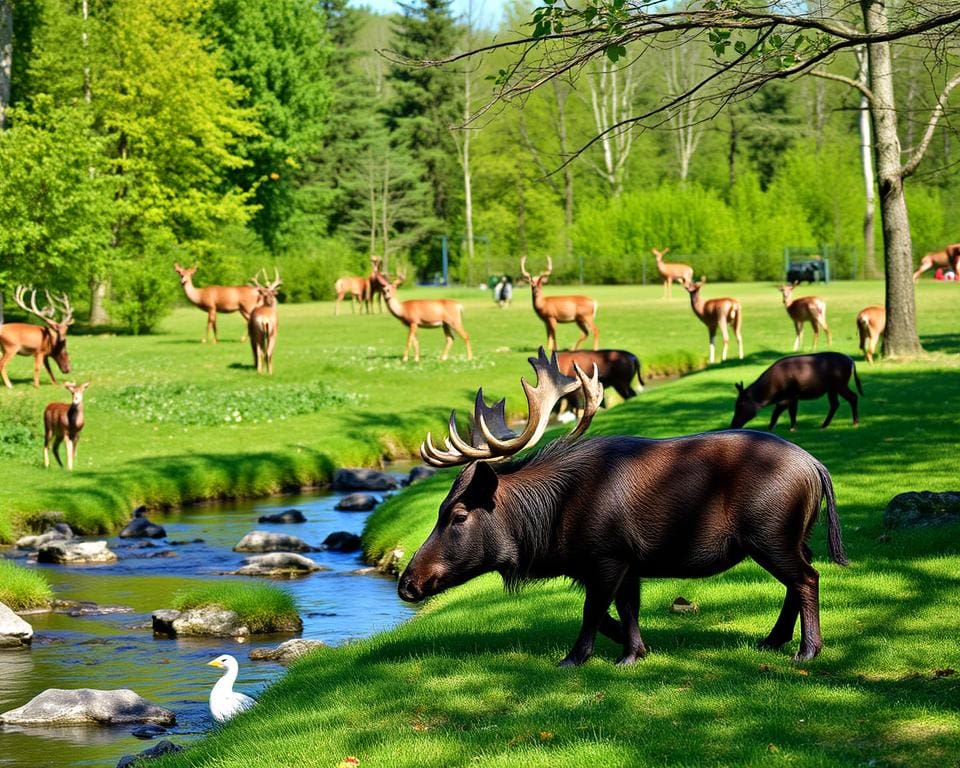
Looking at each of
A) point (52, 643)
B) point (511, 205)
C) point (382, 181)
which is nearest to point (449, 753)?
point (52, 643)

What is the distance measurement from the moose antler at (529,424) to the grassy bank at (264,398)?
40.6 feet

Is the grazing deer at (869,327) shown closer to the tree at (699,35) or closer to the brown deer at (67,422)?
the brown deer at (67,422)

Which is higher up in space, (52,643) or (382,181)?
(382,181)

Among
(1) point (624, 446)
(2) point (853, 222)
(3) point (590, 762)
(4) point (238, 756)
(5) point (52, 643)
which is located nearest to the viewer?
(3) point (590, 762)

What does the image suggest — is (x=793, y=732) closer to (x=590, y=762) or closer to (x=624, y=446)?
(x=590, y=762)

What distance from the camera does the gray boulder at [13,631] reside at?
13.6 meters

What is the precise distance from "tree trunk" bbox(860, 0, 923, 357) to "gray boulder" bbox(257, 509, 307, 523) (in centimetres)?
1292

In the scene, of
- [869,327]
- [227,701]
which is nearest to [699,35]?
[227,701]

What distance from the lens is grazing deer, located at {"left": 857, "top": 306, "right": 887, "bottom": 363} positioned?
28859 millimetres

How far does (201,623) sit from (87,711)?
3112 millimetres

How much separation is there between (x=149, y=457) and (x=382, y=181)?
71706 millimetres

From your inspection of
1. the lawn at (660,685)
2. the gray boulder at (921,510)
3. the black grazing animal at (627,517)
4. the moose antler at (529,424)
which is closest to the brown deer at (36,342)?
the lawn at (660,685)

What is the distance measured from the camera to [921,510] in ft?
41.5

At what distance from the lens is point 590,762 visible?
6957mm
